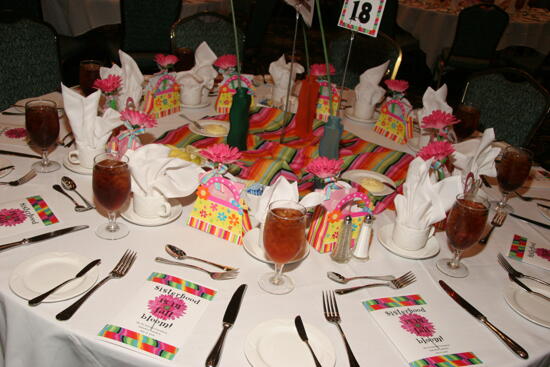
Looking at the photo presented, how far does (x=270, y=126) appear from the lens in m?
2.02

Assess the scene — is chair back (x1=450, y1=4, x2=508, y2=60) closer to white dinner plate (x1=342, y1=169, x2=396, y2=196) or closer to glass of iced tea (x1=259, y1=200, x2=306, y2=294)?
white dinner plate (x1=342, y1=169, x2=396, y2=196)

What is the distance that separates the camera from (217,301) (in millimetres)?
1018

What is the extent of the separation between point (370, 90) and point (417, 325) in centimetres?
134

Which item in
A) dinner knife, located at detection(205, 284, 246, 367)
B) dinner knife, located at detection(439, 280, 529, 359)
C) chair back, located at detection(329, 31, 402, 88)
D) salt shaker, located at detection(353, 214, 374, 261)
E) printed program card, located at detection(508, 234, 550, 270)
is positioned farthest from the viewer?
chair back, located at detection(329, 31, 402, 88)

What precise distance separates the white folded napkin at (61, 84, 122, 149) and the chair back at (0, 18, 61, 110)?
975 mm

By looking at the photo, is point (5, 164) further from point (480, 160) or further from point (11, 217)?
point (480, 160)

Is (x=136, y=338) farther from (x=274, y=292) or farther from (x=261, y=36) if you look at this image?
(x=261, y=36)

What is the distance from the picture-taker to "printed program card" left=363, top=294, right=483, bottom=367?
3.10ft

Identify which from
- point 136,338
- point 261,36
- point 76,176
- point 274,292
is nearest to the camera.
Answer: point 136,338

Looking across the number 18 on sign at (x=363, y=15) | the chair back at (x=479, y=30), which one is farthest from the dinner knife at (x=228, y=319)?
the chair back at (x=479, y=30)

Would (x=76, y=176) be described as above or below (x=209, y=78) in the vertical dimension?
below

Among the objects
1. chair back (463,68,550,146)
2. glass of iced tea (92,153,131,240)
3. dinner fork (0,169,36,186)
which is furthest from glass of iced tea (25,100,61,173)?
chair back (463,68,550,146)

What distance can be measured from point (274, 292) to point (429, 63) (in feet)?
15.2

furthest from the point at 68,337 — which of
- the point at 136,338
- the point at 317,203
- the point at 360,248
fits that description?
the point at 360,248
